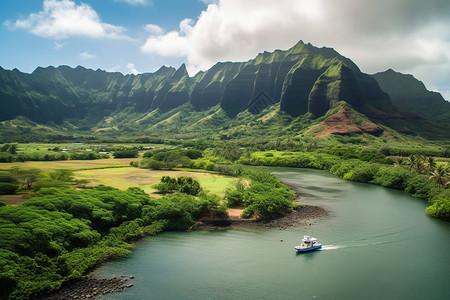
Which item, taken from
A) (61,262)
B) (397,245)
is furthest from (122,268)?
(397,245)

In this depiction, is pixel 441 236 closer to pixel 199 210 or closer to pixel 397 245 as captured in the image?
pixel 397 245

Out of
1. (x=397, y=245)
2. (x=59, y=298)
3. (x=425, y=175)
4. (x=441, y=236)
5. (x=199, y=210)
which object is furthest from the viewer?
(x=425, y=175)

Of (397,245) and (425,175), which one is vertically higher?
(425,175)

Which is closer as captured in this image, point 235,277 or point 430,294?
point 430,294

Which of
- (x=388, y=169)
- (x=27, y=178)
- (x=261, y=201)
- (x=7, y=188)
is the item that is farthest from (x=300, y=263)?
(x=388, y=169)

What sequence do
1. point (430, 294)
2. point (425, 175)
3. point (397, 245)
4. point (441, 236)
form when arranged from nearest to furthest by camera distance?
point (430, 294) → point (397, 245) → point (441, 236) → point (425, 175)

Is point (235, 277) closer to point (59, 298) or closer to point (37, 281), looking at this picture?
point (59, 298)

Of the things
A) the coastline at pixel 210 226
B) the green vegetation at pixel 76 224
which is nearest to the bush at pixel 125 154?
the green vegetation at pixel 76 224

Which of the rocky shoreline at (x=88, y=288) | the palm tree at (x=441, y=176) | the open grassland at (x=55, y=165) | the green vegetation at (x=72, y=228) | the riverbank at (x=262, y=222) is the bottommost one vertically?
the rocky shoreline at (x=88, y=288)

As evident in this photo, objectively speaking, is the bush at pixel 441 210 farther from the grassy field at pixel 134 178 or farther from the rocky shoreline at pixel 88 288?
the rocky shoreline at pixel 88 288
